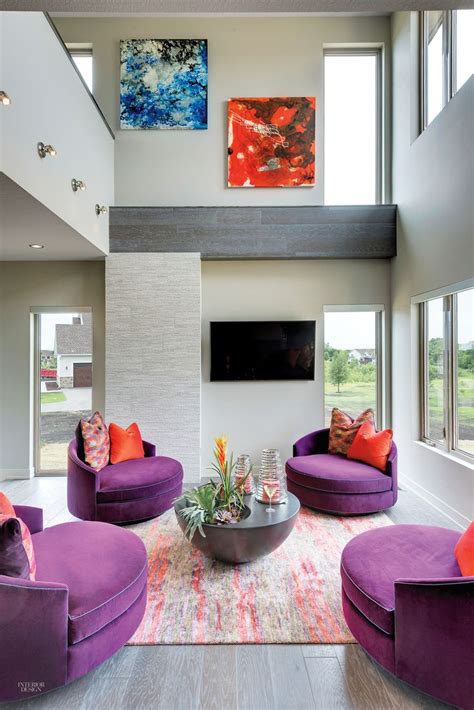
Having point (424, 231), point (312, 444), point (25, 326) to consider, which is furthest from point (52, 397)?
point (424, 231)

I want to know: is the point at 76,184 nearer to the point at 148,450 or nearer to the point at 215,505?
the point at 148,450

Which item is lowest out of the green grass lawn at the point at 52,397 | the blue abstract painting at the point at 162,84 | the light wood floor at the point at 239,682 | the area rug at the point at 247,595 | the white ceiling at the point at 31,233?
the light wood floor at the point at 239,682

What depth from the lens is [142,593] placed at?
78.0 inches

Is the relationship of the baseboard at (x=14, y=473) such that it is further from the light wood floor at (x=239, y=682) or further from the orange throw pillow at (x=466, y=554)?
the orange throw pillow at (x=466, y=554)

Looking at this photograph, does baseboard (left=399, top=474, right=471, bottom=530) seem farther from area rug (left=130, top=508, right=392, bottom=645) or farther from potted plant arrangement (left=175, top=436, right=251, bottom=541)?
potted plant arrangement (left=175, top=436, right=251, bottom=541)

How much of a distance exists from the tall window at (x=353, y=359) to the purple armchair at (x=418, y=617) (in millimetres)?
3010

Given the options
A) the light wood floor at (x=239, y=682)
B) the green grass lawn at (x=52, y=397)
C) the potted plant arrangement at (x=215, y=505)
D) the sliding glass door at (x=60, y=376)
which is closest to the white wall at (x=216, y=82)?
the sliding glass door at (x=60, y=376)

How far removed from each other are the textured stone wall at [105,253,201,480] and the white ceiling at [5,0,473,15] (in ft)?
11.8

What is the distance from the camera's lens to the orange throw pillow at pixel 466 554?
5.58ft

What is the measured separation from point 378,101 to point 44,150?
166 inches

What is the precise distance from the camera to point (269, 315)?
484cm

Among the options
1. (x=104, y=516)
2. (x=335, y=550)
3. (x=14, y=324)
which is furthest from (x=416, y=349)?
(x=14, y=324)

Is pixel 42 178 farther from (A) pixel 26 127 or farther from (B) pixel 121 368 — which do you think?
(B) pixel 121 368

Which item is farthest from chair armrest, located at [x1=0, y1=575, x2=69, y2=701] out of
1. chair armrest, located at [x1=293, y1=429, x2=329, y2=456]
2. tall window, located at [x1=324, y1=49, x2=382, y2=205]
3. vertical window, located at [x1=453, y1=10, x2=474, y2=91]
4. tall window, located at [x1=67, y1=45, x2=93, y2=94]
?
tall window, located at [x1=67, y1=45, x2=93, y2=94]
